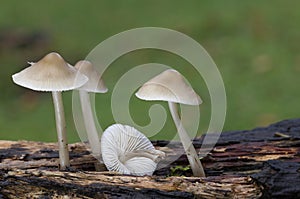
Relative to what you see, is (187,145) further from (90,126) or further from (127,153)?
(90,126)

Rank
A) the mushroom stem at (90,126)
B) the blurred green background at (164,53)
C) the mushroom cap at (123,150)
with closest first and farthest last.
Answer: the mushroom cap at (123,150)
the mushroom stem at (90,126)
the blurred green background at (164,53)

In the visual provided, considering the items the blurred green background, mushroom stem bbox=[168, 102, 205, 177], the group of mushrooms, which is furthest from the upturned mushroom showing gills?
the blurred green background

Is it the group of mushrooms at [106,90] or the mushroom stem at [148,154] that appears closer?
the group of mushrooms at [106,90]

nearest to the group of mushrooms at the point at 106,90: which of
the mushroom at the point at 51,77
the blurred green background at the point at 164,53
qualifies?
the mushroom at the point at 51,77

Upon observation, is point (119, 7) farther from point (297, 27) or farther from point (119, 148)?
point (119, 148)

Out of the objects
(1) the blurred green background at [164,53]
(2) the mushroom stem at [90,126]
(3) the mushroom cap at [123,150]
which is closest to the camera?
(3) the mushroom cap at [123,150]

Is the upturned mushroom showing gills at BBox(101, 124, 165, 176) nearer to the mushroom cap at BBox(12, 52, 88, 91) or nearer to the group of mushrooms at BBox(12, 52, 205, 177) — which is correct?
the group of mushrooms at BBox(12, 52, 205, 177)

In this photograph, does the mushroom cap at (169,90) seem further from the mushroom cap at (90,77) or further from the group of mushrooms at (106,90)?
the mushroom cap at (90,77)
